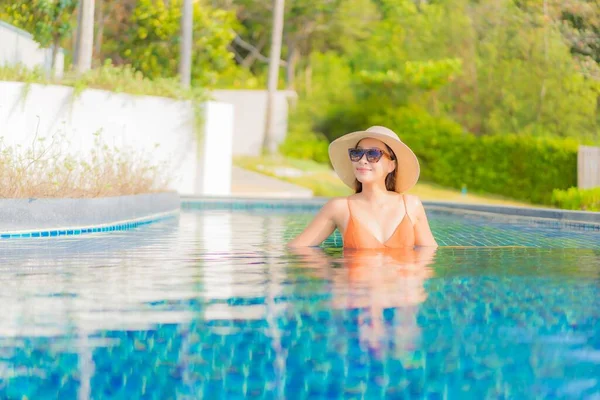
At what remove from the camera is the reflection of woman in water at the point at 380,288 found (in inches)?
229

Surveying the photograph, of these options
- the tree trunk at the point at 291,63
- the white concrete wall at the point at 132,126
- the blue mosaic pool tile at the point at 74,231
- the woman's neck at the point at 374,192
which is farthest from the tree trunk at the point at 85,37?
the tree trunk at the point at 291,63

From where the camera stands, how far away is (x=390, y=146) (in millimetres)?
9250

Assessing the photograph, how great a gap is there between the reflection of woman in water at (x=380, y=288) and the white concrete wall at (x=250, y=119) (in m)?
26.6

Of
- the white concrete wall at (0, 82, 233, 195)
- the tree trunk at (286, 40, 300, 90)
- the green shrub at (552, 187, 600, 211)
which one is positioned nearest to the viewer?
the white concrete wall at (0, 82, 233, 195)

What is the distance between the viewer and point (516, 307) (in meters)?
6.96

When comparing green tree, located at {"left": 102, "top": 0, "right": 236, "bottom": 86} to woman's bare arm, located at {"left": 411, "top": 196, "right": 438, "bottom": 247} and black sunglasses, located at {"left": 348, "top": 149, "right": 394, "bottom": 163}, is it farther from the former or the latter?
black sunglasses, located at {"left": 348, "top": 149, "right": 394, "bottom": 163}

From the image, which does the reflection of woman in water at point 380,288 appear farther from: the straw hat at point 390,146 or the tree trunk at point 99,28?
the tree trunk at point 99,28

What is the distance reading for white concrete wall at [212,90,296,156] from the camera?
37250 mm

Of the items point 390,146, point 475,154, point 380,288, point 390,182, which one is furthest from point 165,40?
point 380,288

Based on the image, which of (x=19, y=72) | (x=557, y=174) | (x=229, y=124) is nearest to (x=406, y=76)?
(x=557, y=174)

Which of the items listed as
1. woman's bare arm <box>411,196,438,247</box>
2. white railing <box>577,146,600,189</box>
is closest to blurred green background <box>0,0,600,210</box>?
white railing <box>577,146,600,189</box>

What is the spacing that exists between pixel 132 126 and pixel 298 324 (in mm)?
17227

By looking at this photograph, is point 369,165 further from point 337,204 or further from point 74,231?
point 74,231

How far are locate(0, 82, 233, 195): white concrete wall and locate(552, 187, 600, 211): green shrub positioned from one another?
8097 millimetres
